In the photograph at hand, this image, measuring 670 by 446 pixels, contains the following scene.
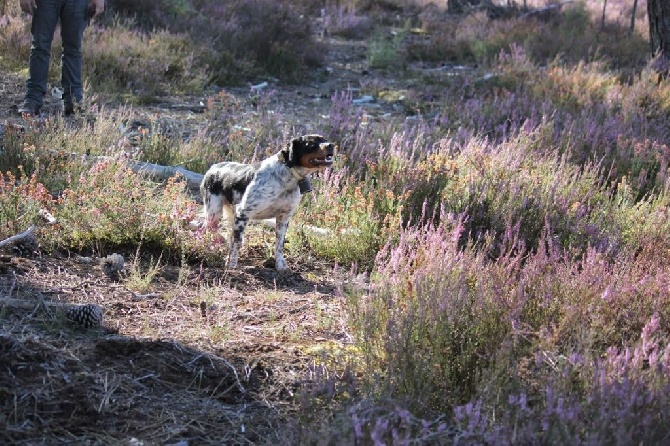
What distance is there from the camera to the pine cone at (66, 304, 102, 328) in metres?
4.10

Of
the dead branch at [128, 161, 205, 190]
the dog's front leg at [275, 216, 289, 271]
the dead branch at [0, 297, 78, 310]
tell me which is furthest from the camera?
the dead branch at [128, 161, 205, 190]

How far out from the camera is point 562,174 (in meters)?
6.93

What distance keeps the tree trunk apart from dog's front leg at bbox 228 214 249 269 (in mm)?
9709

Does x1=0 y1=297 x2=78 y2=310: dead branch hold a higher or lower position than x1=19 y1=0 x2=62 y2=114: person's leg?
lower

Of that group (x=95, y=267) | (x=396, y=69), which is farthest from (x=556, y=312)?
(x=396, y=69)

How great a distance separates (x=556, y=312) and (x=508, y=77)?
8.84 metres

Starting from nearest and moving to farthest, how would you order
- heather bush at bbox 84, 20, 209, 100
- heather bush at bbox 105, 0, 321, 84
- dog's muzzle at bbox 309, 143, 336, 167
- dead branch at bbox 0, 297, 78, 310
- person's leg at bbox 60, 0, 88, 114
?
dead branch at bbox 0, 297, 78, 310 → dog's muzzle at bbox 309, 143, 336, 167 → person's leg at bbox 60, 0, 88, 114 → heather bush at bbox 84, 20, 209, 100 → heather bush at bbox 105, 0, 321, 84

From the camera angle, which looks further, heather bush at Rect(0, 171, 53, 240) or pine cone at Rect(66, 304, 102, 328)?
heather bush at Rect(0, 171, 53, 240)

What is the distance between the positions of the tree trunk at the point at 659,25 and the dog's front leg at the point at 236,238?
9709 millimetres

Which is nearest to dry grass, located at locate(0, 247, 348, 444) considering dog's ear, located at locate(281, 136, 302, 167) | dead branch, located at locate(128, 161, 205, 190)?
dog's ear, located at locate(281, 136, 302, 167)

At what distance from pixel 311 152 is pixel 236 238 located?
0.86m

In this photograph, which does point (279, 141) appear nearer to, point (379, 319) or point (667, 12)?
point (379, 319)

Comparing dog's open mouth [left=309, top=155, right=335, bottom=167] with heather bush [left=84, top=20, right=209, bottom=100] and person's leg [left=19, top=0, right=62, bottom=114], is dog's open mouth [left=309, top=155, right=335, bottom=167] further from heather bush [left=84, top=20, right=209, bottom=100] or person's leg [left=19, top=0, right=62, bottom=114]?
heather bush [left=84, top=20, right=209, bottom=100]

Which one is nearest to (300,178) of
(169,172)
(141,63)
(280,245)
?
(280,245)
